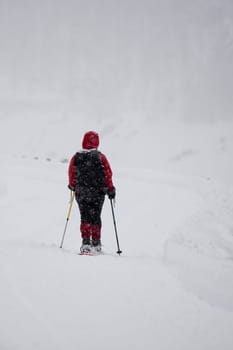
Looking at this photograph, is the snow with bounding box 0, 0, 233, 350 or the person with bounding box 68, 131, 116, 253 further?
the person with bounding box 68, 131, 116, 253

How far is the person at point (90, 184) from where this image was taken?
6.05 m

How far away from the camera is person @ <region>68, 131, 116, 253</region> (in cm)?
605

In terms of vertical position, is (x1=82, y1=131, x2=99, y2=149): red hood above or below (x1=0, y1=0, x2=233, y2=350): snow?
above

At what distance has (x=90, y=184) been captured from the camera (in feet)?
20.0

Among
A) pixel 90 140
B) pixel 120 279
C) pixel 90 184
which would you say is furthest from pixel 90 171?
pixel 120 279

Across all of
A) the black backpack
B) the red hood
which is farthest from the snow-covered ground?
the red hood

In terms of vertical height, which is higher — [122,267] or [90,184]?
[90,184]

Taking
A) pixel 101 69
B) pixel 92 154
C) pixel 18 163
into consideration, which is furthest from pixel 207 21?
pixel 92 154

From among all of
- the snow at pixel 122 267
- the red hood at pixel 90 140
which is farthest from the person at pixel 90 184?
the snow at pixel 122 267

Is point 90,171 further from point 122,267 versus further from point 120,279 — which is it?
point 120,279

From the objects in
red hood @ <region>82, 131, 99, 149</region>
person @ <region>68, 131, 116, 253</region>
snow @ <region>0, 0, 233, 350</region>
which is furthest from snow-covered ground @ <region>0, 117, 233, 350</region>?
red hood @ <region>82, 131, 99, 149</region>

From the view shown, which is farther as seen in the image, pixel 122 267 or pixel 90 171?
pixel 90 171

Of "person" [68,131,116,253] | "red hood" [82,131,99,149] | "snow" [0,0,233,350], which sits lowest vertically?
"snow" [0,0,233,350]

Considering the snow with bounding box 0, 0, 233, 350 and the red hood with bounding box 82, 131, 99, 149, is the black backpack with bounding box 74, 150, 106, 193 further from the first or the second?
the snow with bounding box 0, 0, 233, 350
